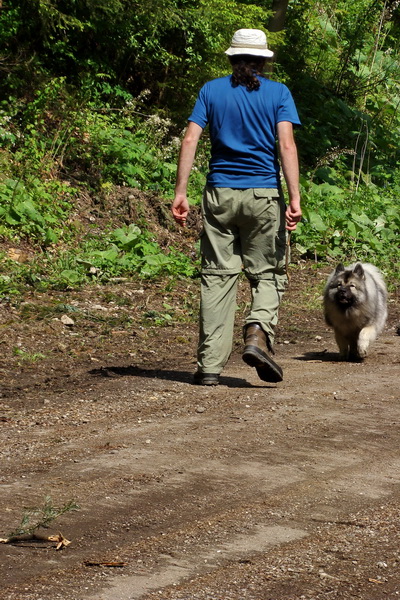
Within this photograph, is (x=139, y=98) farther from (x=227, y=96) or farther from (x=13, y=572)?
(x=13, y=572)

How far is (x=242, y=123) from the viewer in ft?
23.7

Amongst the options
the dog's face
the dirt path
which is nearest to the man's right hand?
the dirt path

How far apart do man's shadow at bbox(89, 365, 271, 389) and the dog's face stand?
2.08 meters

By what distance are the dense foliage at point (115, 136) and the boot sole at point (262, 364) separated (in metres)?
4.20

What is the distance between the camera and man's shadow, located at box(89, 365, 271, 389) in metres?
7.76

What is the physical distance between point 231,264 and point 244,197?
0.55 m

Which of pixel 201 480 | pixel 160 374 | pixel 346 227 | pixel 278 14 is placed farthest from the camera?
pixel 278 14

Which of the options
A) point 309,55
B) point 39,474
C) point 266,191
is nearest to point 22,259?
point 266,191

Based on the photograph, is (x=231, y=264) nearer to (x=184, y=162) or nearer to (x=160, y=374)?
(x=184, y=162)

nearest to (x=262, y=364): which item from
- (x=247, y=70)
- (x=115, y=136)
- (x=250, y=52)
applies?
(x=247, y=70)

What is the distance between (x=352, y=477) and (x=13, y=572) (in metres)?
2.12

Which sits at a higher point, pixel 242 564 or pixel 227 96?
pixel 227 96

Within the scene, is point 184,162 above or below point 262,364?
above

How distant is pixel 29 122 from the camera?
15102 mm
